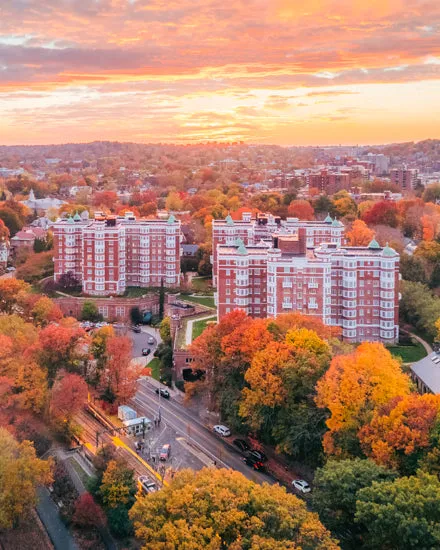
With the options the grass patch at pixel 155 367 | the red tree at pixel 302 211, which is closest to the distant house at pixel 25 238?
the red tree at pixel 302 211

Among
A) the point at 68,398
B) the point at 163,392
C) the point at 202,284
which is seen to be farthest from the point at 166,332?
the point at 68,398

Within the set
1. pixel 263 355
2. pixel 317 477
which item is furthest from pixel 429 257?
pixel 317 477

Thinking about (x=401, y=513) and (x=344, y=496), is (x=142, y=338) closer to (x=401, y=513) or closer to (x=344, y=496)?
(x=344, y=496)

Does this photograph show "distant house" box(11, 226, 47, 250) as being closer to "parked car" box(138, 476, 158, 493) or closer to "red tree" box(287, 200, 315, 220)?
"red tree" box(287, 200, 315, 220)

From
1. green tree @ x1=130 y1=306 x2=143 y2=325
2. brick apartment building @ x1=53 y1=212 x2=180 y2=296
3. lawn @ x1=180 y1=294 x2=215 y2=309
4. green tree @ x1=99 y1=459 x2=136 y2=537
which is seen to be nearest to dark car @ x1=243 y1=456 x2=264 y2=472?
green tree @ x1=99 y1=459 x2=136 y2=537

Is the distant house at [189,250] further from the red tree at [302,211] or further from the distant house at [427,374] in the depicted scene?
the distant house at [427,374]
